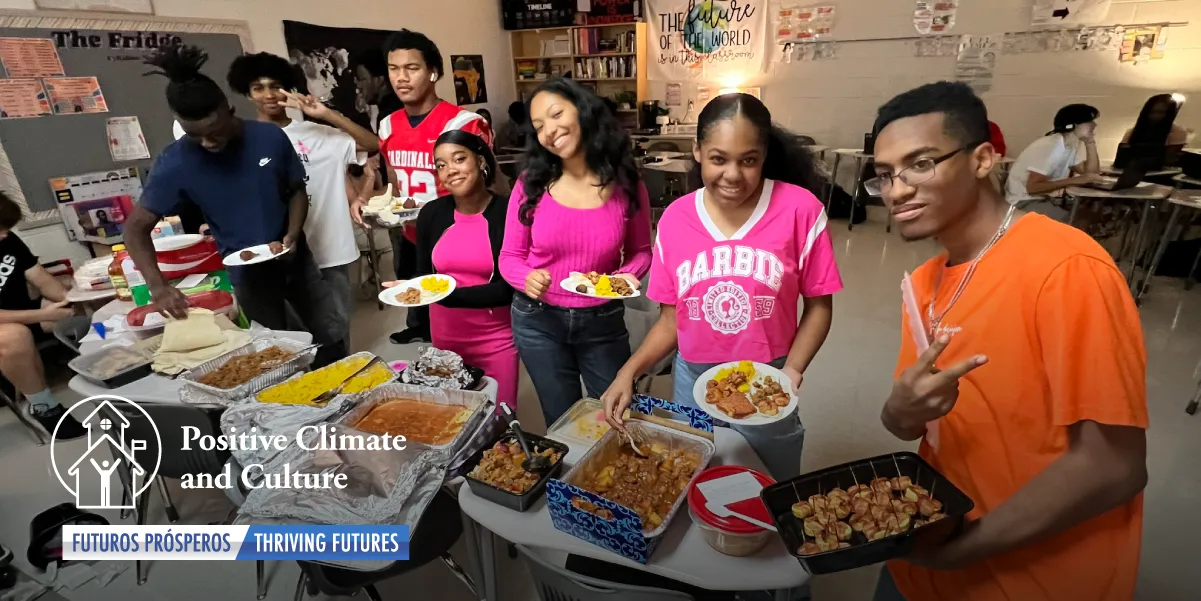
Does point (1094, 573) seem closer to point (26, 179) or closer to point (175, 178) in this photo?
point (175, 178)

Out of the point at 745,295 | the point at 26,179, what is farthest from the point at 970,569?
the point at 26,179

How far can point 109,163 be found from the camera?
4.02m

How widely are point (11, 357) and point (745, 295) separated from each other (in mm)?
3909

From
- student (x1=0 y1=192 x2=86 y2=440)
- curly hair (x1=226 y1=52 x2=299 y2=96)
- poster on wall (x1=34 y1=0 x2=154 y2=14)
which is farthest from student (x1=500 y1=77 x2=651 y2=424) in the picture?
poster on wall (x1=34 y1=0 x2=154 y2=14)

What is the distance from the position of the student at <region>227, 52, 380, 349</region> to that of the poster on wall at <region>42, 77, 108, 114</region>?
64.5 inches

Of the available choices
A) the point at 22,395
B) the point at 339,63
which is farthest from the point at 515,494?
the point at 339,63

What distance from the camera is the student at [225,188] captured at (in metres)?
2.20

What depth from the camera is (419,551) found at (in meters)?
1.66

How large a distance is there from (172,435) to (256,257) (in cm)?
81

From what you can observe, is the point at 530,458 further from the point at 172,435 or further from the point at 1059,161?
the point at 1059,161

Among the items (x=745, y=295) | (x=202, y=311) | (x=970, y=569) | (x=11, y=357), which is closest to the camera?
(x=970, y=569)

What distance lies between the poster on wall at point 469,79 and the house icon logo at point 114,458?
5260 mm

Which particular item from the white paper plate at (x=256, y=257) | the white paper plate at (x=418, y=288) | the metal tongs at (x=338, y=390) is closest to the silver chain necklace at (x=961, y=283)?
the white paper plate at (x=418, y=288)

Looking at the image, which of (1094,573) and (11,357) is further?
(11,357)
